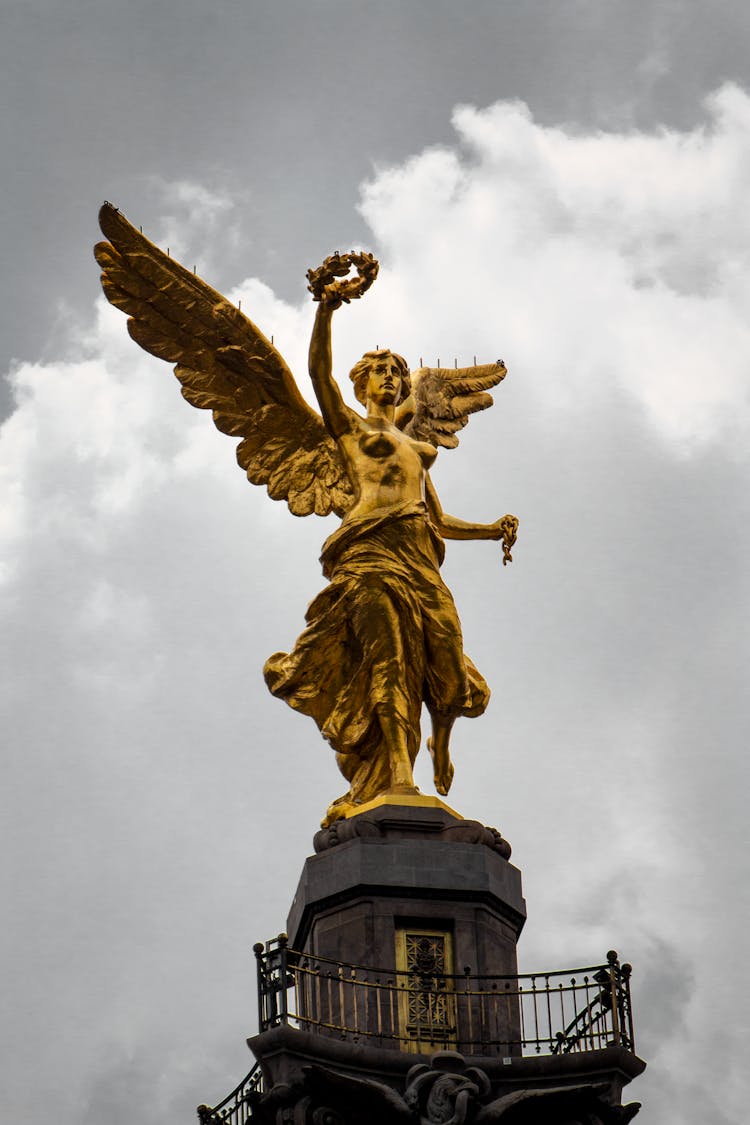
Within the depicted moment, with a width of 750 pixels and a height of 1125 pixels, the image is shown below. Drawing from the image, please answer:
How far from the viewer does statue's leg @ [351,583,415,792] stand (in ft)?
89.9

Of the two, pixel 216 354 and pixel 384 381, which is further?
pixel 216 354

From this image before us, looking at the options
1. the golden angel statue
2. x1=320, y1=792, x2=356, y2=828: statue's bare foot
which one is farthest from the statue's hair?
x1=320, y1=792, x2=356, y2=828: statue's bare foot

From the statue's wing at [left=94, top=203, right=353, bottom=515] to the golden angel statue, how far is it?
0.02 metres

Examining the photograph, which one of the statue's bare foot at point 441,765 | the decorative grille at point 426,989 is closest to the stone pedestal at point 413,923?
the decorative grille at point 426,989

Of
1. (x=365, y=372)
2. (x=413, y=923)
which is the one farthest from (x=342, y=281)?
(x=413, y=923)

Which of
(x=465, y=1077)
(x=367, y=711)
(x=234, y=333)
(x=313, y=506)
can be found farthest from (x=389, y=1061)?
(x=234, y=333)

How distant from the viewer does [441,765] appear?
28.3 metres

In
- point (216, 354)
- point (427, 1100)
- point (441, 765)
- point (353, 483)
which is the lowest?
point (427, 1100)

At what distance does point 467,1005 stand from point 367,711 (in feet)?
14.0

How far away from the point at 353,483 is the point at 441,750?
3.54m

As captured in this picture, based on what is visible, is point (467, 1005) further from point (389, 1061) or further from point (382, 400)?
point (382, 400)

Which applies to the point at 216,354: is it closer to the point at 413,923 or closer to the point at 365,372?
the point at 365,372

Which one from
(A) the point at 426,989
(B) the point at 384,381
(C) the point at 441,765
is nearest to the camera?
(A) the point at 426,989

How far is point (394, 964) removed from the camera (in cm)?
2519
